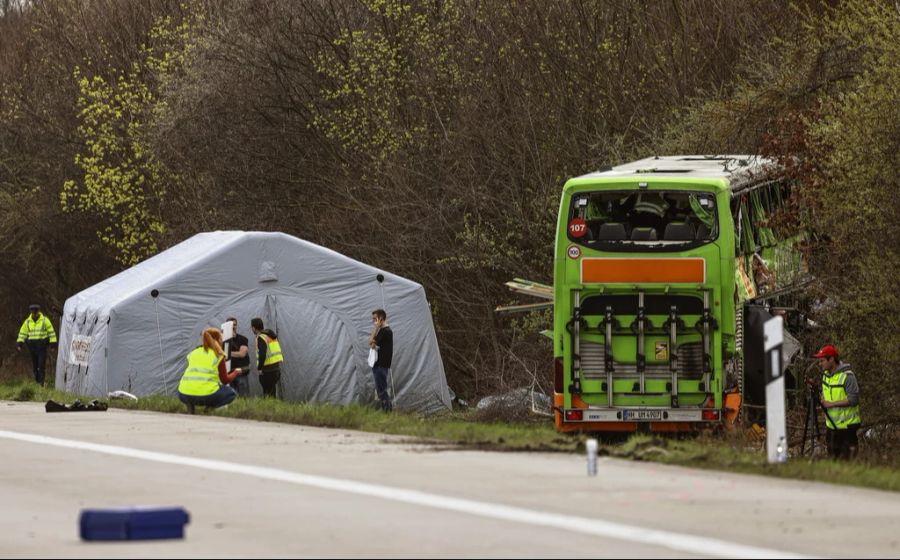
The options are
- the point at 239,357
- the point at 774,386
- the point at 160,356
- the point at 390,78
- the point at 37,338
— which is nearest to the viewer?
the point at 774,386

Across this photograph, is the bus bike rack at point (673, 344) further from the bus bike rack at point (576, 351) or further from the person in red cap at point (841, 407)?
the person in red cap at point (841, 407)

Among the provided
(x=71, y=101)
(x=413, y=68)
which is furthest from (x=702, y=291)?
(x=71, y=101)

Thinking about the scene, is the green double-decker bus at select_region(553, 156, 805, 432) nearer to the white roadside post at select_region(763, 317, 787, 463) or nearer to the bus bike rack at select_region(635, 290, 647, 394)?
the bus bike rack at select_region(635, 290, 647, 394)

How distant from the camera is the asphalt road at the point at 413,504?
987 centimetres

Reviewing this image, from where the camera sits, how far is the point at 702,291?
23.2m

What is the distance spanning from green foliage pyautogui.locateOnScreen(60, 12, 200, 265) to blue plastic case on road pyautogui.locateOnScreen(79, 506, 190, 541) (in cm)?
3493

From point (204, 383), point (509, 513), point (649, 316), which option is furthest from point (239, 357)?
point (509, 513)

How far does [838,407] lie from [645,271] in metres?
3.16

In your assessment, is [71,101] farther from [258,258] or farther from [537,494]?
[537,494]

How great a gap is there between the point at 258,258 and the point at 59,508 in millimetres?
18930

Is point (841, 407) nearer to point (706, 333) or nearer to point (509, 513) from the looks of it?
point (706, 333)

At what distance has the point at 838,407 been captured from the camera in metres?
22.0

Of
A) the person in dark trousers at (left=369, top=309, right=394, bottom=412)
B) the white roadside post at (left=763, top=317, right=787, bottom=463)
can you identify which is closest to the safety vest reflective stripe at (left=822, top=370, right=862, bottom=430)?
the white roadside post at (left=763, top=317, right=787, bottom=463)

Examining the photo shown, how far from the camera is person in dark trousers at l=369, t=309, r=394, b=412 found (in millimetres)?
27922
